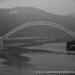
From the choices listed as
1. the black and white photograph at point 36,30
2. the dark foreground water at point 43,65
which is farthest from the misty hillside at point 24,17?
the dark foreground water at point 43,65

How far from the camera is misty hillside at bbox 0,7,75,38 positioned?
295 centimetres

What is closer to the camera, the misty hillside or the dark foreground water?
the dark foreground water

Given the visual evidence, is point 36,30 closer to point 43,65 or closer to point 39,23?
point 39,23

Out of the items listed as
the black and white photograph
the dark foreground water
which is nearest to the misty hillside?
the black and white photograph

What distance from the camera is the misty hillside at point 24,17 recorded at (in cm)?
295

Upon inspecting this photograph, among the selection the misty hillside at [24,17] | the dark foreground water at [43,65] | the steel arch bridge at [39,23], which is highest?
the misty hillside at [24,17]

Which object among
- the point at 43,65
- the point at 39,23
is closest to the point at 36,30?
the point at 39,23

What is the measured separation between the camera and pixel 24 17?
297 cm

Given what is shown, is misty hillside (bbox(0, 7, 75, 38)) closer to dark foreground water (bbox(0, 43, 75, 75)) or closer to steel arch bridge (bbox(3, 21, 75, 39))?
steel arch bridge (bbox(3, 21, 75, 39))

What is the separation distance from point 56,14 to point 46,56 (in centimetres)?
110

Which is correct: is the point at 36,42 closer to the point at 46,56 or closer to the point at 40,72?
the point at 46,56

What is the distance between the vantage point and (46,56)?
2443mm

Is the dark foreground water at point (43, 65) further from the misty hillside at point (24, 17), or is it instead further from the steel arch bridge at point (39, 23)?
the misty hillside at point (24, 17)

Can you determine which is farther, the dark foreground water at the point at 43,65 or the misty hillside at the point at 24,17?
the misty hillside at the point at 24,17
